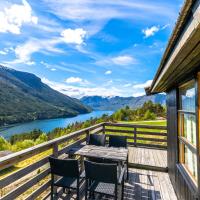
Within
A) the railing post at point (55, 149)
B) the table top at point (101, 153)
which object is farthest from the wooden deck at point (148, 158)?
the railing post at point (55, 149)

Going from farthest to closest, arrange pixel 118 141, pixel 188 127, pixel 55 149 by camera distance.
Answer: pixel 118 141, pixel 55 149, pixel 188 127

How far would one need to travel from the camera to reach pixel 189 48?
53.0 inches

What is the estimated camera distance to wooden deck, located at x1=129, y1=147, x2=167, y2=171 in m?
4.84

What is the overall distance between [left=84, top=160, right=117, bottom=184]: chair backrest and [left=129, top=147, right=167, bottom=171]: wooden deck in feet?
8.61

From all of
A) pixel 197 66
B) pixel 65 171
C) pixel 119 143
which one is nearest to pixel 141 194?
pixel 119 143

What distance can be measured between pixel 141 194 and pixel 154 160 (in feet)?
5.98

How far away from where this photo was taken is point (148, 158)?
5363 mm

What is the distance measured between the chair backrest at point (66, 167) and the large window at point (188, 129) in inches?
62.9

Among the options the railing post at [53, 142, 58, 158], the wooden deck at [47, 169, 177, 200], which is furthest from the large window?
the railing post at [53, 142, 58, 158]

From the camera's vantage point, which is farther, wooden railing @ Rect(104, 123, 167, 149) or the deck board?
wooden railing @ Rect(104, 123, 167, 149)

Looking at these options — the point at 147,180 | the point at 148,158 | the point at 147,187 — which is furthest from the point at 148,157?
the point at 147,187

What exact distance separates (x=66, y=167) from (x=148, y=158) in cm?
335

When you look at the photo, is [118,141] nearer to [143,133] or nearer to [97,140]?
[97,140]

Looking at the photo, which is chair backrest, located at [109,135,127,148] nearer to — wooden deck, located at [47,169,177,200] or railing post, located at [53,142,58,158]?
wooden deck, located at [47,169,177,200]
